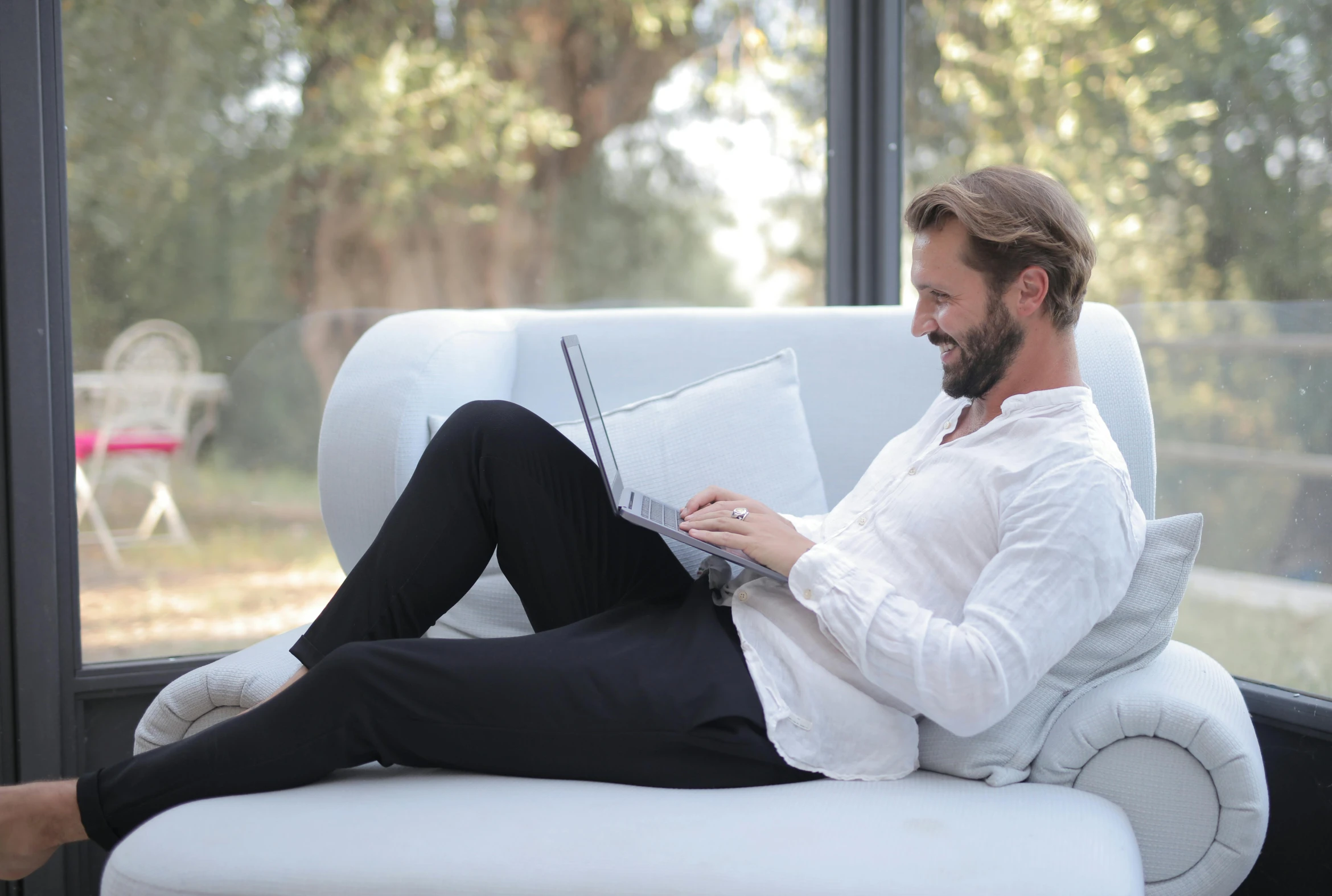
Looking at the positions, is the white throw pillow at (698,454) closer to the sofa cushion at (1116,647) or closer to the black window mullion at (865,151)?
the sofa cushion at (1116,647)

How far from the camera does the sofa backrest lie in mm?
1725

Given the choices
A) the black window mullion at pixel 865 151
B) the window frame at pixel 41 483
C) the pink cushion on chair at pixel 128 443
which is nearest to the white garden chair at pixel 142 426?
the pink cushion on chair at pixel 128 443

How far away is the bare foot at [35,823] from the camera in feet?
4.02

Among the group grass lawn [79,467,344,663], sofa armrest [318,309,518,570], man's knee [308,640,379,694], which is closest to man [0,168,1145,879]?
man's knee [308,640,379,694]

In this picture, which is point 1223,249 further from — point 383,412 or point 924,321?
point 383,412

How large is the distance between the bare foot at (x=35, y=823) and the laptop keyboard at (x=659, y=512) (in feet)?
2.54

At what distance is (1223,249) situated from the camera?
1.90 meters

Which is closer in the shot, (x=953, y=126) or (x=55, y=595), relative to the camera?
(x=55, y=595)

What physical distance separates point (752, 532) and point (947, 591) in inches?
10.4

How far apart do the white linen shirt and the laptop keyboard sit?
14 cm

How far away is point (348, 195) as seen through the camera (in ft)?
7.79

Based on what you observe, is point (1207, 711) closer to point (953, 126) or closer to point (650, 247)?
point (953, 126)

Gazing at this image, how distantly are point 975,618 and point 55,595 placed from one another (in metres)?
1.73

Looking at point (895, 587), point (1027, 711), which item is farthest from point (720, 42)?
point (1027, 711)
